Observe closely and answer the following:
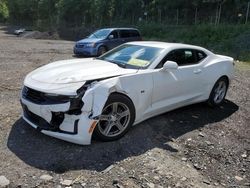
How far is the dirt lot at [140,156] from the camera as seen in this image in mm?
3770

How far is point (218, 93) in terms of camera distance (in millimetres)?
6695

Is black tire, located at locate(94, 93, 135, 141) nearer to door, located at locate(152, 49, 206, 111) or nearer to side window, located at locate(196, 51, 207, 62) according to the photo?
door, located at locate(152, 49, 206, 111)

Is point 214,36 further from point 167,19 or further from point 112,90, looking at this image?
point 112,90

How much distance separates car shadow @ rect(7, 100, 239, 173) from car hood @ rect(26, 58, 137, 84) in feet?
2.74

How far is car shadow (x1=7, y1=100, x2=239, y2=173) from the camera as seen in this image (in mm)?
4016

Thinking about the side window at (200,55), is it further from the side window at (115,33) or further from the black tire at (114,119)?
the side window at (115,33)

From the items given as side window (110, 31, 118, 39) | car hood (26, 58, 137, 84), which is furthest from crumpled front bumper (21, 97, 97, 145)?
side window (110, 31, 118, 39)

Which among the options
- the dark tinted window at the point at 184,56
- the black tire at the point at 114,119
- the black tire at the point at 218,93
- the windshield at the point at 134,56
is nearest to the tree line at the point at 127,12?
the black tire at the point at 218,93

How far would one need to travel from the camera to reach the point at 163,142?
4.83 metres

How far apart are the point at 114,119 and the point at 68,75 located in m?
0.92

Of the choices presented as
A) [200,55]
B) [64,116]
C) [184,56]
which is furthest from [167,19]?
[64,116]


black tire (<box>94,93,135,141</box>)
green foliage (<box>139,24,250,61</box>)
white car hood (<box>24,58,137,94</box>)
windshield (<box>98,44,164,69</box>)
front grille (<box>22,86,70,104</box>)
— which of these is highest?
windshield (<box>98,44,164,69</box>)

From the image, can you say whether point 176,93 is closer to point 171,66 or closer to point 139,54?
point 171,66

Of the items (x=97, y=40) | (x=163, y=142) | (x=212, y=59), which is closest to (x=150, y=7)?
(x=97, y=40)
